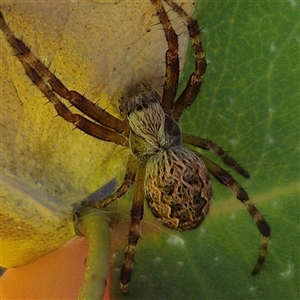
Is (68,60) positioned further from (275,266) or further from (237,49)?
(275,266)

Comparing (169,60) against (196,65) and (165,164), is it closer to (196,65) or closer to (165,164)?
(196,65)

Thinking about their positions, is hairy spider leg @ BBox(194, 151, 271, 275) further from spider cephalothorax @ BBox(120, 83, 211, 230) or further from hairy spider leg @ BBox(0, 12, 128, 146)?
hairy spider leg @ BBox(0, 12, 128, 146)

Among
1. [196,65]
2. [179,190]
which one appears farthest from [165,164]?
[196,65]

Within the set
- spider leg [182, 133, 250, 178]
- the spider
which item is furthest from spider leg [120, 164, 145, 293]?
spider leg [182, 133, 250, 178]

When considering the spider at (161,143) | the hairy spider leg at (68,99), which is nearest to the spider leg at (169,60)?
the spider at (161,143)

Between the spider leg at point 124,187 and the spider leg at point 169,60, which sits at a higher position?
the spider leg at point 169,60

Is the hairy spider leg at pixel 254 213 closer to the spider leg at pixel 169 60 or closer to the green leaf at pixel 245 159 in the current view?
the green leaf at pixel 245 159

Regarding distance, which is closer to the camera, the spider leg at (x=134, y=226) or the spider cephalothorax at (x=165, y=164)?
the spider leg at (x=134, y=226)
